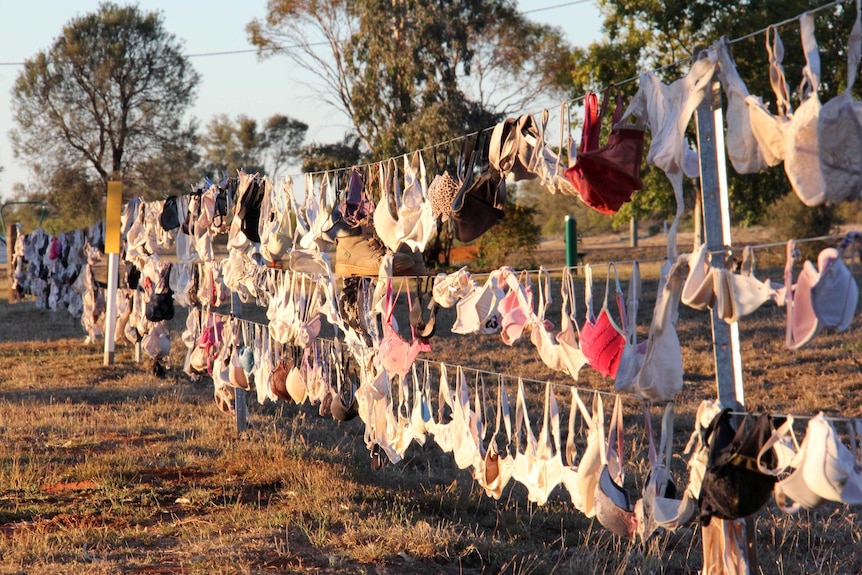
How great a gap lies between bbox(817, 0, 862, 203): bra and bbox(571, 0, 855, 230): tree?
18.4m

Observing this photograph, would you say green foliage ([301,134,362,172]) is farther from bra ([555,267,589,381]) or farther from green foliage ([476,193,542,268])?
bra ([555,267,589,381])

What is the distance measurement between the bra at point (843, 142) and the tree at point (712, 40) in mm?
18428

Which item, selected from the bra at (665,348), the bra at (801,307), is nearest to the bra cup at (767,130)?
the bra at (801,307)

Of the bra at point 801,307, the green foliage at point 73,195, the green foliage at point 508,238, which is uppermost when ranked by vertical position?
the green foliage at point 73,195

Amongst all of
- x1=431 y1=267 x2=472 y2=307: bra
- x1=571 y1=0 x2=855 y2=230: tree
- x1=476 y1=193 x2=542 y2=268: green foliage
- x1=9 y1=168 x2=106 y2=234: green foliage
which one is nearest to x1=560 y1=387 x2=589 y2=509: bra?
x1=431 y1=267 x2=472 y2=307: bra

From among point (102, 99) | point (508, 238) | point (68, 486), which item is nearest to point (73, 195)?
point (102, 99)

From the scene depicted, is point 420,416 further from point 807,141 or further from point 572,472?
point 807,141

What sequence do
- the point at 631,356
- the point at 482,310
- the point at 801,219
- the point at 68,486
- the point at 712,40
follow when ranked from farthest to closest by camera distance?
1. the point at 801,219
2. the point at 712,40
3. the point at 68,486
4. the point at 482,310
5. the point at 631,356

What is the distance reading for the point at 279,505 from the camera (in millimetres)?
5395

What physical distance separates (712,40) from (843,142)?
18.6m

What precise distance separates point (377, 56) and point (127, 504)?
24.9 metres

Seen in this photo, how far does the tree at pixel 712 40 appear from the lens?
20.5 m

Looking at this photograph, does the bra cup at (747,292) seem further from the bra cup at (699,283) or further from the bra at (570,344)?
the bra at (570,344)

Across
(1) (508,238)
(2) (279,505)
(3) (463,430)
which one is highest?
(1) (508,238)
